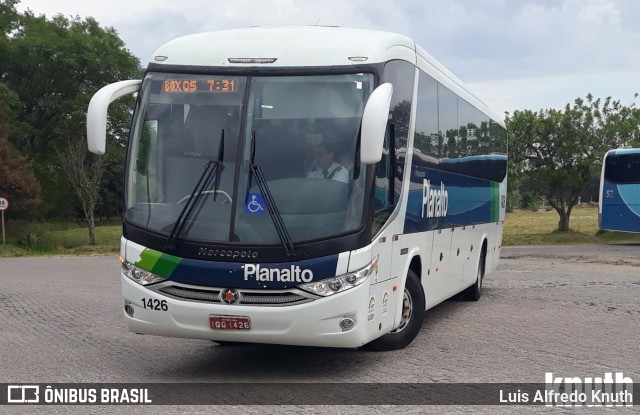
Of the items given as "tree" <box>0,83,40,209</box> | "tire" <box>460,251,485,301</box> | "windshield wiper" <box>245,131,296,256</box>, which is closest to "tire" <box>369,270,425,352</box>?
"windshield wiper" <box>245,131,296,256</box>

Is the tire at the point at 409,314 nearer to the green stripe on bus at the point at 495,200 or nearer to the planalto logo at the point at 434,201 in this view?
the planalto logo at the point at 434,201

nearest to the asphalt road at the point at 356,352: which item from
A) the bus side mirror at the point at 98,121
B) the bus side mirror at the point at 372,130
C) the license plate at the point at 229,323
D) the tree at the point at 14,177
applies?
the license plate at the point at 229,323

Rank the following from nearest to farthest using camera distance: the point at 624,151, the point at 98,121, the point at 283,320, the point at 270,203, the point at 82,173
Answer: the point at 283,320 → the point at 270,203 → the point at 98,121 → the point at 624,151 → the point at 82,173

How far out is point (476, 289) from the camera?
14.8 m

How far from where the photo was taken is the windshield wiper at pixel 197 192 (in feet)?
26.1

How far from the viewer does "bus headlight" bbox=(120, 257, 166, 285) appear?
26.4ft

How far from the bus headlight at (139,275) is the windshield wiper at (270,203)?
44.5 inches

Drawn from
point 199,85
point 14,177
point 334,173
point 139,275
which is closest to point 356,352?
point 334,173

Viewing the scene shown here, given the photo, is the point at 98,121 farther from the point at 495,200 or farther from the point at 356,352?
the point at 495,200

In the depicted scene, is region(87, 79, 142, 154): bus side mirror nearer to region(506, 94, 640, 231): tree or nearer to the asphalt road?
the asphalt road

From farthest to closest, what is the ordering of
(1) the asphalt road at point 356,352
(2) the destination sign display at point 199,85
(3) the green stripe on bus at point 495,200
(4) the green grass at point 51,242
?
(4) the green grass at point 51,242 < (3) the green stripe on bus at point 495,200 < (2) the destination sign display at point 199,85 < (1) the asphalt road at point 356,352

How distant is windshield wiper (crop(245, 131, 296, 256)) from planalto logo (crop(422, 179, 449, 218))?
9.46ft

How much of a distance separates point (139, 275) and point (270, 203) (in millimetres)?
1423

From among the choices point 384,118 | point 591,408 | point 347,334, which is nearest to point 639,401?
point 591,408
